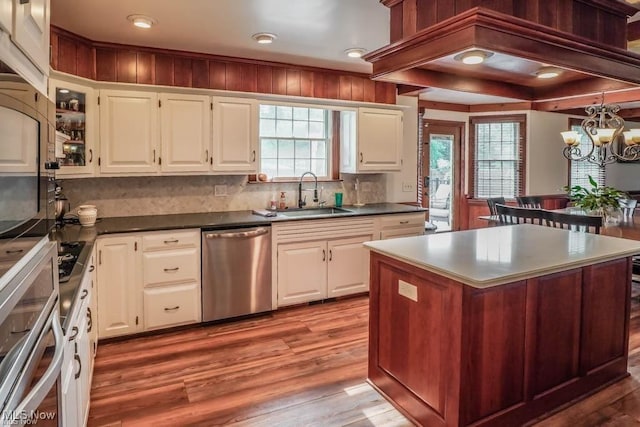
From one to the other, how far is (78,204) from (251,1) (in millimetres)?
2313

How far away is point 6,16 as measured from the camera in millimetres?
964

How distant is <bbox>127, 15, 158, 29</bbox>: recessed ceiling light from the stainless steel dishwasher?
1.62 meters

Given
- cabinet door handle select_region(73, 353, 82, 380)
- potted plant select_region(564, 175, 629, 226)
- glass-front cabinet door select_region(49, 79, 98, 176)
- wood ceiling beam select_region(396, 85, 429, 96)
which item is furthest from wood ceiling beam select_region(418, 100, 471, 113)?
cabinet door handle select_region(73, 353, 82, 380)

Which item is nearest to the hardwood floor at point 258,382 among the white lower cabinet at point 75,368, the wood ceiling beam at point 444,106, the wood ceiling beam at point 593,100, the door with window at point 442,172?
the white lower cabinet at point 75,368

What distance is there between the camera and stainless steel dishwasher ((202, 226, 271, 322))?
3.51m

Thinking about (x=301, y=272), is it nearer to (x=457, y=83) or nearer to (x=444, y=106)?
(x=457, y=83)

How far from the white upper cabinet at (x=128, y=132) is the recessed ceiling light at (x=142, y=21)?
0.65 meters

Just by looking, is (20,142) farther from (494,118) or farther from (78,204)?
(494,118)

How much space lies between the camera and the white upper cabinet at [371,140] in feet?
14.8

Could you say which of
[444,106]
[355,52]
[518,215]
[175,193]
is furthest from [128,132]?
[444,106]

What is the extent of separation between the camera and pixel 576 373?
8.02 feet

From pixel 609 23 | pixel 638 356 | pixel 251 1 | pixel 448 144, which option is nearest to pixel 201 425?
pixel 251 1

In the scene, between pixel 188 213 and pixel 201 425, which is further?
pixel 188 213

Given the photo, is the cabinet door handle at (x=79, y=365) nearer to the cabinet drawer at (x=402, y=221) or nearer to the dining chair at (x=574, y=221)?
the cabinet drawer at (x=402, y=221)
